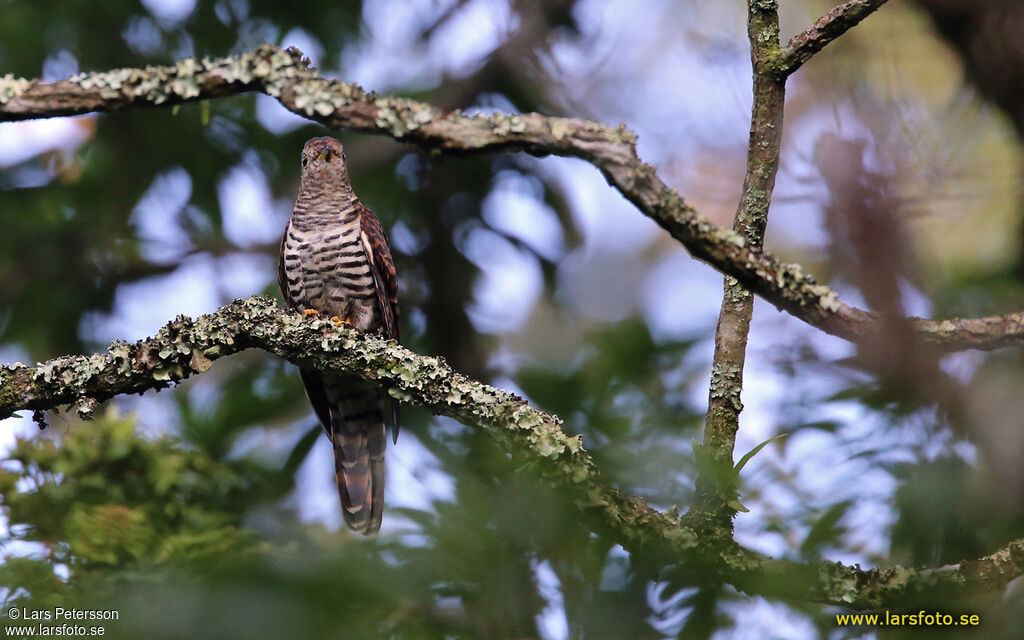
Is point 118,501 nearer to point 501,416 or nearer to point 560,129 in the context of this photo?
point 501,416

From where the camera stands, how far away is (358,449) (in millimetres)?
4746

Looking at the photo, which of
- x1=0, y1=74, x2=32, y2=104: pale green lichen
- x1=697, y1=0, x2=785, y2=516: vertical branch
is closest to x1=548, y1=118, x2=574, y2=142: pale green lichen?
x1=697, y1=0, x2=785, y2=516: vertical branch

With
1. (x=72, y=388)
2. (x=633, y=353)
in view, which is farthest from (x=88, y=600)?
(x=633, y=353)

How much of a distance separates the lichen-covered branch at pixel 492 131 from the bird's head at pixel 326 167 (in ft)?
7.35

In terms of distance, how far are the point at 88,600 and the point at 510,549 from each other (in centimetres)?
138

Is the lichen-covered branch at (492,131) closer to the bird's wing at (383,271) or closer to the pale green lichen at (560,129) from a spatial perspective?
the pale green lichen at (560,129)

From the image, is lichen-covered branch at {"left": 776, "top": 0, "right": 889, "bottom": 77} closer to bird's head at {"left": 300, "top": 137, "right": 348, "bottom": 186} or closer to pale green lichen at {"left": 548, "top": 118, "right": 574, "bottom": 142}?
pale green lichen at {"left": 548, "top": 118, "right": 574, "bottom": 142}

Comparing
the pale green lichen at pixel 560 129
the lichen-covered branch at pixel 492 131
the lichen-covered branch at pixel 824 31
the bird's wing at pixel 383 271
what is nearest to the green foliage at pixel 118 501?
the bird's wing at pixel 383 271

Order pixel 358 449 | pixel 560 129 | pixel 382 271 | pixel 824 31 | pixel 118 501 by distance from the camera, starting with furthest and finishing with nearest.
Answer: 1. pixel 382 271
2. pixel 358 449
3. pixel 118 501
4. pixel 824 31
5. pixel 560 129

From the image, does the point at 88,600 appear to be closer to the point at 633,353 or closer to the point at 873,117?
the point at 633,353

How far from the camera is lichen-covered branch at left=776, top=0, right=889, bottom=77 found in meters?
2.53

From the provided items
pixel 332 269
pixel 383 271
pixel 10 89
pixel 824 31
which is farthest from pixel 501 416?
pixel 332 269

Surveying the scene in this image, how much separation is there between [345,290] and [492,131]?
265cm

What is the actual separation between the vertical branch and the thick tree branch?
0.59 ft
